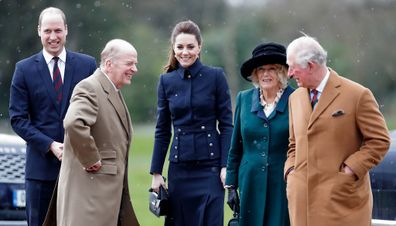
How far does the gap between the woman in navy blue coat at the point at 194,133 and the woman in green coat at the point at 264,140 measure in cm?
49

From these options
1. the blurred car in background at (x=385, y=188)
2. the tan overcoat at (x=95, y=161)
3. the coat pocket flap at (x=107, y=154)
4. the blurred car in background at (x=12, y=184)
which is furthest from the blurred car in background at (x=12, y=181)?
the coat pocket flap at (x=107, y=154)

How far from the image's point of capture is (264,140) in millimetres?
9336

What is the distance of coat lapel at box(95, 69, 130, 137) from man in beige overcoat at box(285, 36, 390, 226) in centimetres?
147

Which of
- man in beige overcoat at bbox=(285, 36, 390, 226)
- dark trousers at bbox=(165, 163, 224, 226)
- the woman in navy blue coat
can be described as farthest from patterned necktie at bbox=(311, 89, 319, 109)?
dark trousers at bbox=(165, 163, 224, 226)

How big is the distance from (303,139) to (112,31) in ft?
106

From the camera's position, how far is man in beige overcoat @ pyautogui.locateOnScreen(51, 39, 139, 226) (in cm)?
896

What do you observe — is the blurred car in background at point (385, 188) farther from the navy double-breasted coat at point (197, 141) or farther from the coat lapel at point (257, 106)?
the navy double-breasted coat at point (197, 141)

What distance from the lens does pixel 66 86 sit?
990 centimetres

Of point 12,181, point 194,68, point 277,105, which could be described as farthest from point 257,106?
point 12,181

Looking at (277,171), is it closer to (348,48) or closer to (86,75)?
(86,75)

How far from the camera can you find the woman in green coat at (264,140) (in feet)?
30.7

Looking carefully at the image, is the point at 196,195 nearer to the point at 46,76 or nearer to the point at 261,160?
the point at 261,160

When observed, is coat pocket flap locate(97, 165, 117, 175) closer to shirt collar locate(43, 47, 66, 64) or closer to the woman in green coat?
the woman in green coat

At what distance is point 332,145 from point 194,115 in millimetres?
1948
